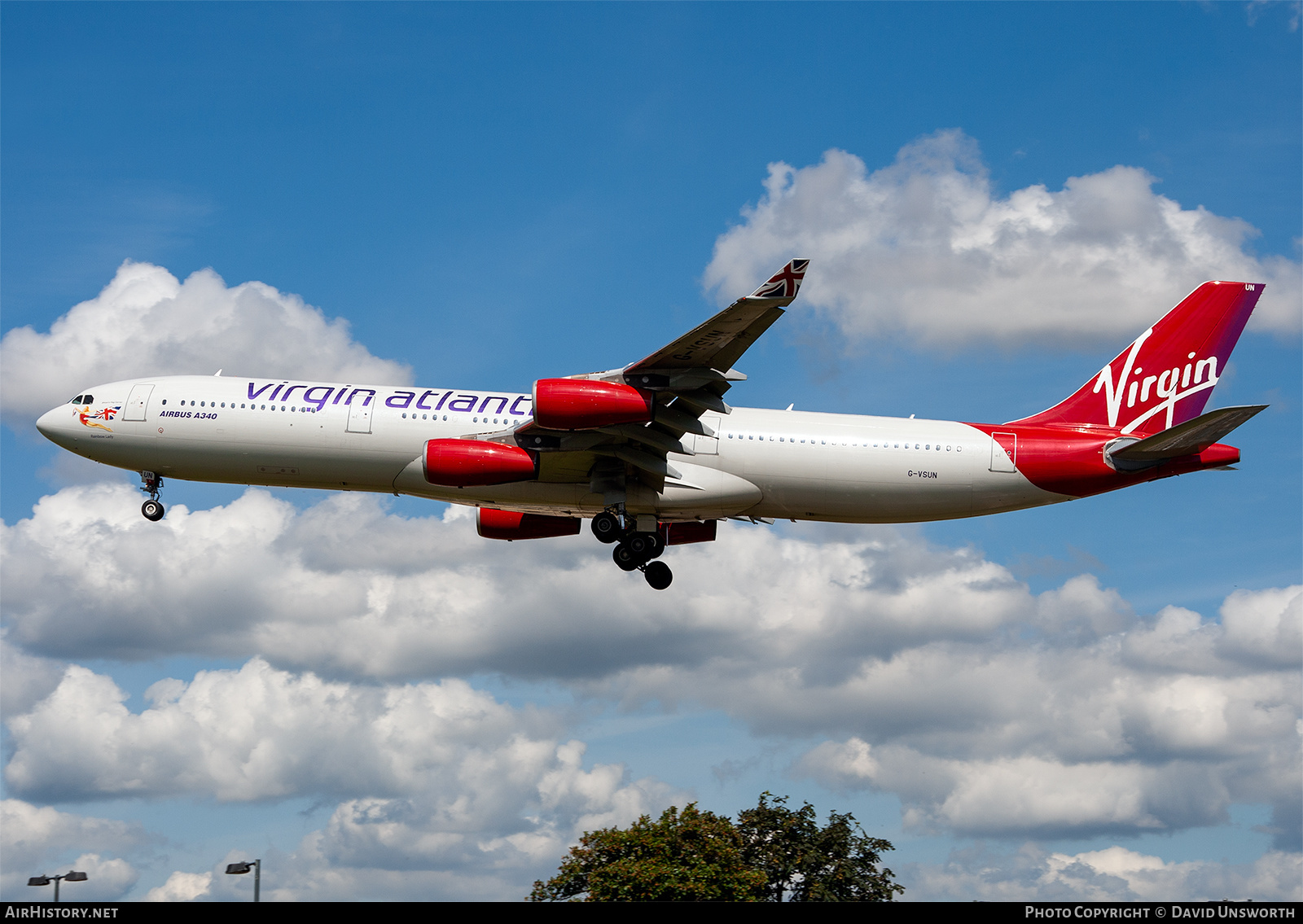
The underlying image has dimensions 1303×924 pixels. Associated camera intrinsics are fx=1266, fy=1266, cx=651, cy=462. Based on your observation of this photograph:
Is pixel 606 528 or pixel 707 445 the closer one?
pixel 707 445

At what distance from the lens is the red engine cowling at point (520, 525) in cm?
4412

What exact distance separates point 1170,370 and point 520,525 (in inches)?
889

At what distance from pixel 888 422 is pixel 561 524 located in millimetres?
12183

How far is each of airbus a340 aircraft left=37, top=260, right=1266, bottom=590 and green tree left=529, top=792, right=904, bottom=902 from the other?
29038mm

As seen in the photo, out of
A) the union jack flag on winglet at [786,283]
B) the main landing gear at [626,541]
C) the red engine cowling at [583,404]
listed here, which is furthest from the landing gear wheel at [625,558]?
the union jack flag on winglet at [786,283]

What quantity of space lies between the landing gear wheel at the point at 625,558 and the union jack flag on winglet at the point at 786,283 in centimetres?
1142

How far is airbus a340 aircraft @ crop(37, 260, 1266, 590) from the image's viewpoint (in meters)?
38.0

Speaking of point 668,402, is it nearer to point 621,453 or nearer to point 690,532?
point 621,453

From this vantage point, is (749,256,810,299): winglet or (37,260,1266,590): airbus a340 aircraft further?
(37,260,1266,590): airbus a340 aircraft

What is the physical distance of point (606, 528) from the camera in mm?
39938

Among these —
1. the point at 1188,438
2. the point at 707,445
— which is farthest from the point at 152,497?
the point at 1188,438

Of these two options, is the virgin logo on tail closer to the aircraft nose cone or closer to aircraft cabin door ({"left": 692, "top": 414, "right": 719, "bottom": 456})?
aircraft cabin door ({"left": 692, "top": 414, "right": 719, "bottom": 456})

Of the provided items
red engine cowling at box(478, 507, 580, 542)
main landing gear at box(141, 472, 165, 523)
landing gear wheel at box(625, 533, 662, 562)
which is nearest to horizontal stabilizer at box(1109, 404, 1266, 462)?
landing gear wheel at box(625, 533, 662, 562)
